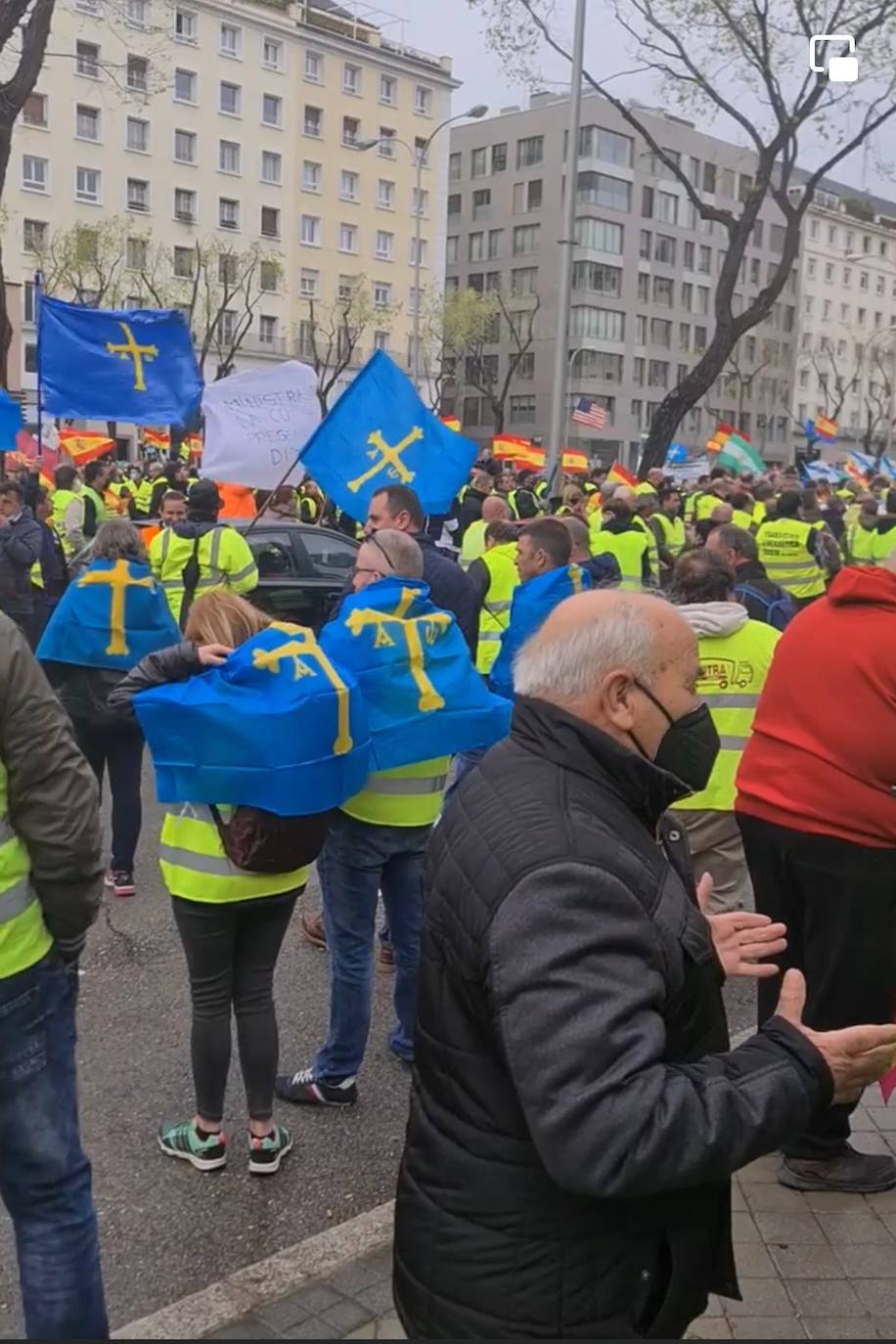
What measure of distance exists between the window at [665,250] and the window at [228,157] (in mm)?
30847

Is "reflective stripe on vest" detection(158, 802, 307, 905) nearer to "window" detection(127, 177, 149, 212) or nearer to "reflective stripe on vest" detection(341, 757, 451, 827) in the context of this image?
"reflective stripe on vest" detection(341, 757, 451, 827)

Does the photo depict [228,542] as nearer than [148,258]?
Yes

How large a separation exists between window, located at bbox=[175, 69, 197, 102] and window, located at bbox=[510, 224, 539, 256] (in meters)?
25.6

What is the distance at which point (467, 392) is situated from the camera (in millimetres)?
84250

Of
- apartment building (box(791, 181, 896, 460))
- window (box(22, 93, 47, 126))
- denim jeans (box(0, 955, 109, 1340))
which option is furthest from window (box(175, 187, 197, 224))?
denim jeans (box(0, 955, 109, 1340))

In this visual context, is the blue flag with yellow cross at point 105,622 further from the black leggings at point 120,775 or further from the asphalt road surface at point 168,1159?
the asphalt road surface at point 168,1159

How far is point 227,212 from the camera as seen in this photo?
2489 inches

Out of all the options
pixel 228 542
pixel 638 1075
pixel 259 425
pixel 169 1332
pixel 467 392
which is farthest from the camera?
pixel 467 392

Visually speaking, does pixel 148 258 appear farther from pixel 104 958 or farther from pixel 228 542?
pixel 104 958

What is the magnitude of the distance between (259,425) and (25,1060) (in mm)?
7574

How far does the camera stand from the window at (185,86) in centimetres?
6059

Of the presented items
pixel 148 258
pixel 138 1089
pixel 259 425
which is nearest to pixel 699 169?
pixel 148 258

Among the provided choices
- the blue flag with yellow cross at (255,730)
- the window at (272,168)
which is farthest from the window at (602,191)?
the blue flag with yellow cross at (255,730)

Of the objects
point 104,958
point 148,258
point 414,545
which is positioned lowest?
point 104,958
